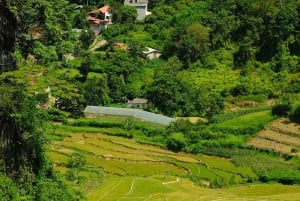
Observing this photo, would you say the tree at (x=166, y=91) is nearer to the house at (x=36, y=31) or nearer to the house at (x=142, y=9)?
the house at (x=142, y=9)

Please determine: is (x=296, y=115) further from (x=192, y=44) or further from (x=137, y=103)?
(x=192, y=44)

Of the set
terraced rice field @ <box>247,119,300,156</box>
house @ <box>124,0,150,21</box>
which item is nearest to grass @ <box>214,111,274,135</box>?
terraced rice field @ <box>247,119,300,156</box>

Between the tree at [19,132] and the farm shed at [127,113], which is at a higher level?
the tree at [19,132]

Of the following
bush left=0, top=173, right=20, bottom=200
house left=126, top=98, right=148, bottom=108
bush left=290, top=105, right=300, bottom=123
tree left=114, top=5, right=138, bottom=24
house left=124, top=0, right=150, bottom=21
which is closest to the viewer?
bush left=0, top=173, right=20, bottom=200

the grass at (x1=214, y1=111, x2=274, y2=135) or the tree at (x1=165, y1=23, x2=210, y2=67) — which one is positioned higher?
the tree at (x1=165, y1=23, x2=210, y2=67)

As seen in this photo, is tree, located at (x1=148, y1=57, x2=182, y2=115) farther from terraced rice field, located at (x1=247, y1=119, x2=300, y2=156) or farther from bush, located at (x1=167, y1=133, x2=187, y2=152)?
terraced rice field, located at (x1=247, y1=119, x2=300, y2=156)

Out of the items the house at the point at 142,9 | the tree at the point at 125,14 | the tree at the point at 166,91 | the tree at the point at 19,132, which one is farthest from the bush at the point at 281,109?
the tree at the point at 19,132

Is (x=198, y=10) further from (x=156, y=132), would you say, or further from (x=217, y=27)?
(x=156, y=132)

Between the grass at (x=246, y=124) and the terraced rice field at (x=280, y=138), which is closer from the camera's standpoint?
the terraced rice field at (x=280, y=138)

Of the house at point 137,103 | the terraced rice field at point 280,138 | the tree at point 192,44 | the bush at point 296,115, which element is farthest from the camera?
the tree at point 192,44
